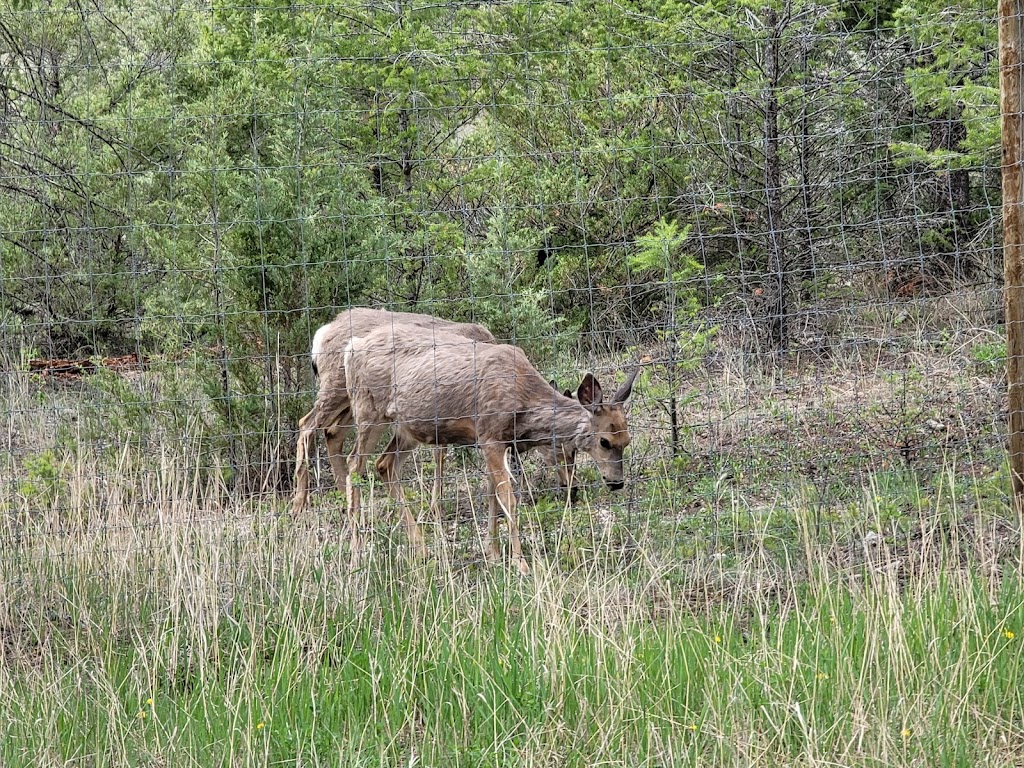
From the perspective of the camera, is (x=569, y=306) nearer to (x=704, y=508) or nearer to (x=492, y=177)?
(x=492, y=177)

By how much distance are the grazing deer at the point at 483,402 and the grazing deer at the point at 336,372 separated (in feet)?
0.69

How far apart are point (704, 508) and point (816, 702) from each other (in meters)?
3.54

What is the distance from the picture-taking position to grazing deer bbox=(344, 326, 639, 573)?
348 inches

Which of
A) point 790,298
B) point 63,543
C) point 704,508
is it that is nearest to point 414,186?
point 790,298

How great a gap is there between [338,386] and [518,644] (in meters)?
4.76

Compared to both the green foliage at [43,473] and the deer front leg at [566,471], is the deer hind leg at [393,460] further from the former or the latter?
the green foliage at [43,473]

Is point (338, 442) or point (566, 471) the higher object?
point (338, 442)

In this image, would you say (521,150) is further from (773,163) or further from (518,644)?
(518,644)

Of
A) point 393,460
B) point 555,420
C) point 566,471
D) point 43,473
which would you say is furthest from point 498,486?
point 43,473

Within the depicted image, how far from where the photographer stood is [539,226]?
13.5m

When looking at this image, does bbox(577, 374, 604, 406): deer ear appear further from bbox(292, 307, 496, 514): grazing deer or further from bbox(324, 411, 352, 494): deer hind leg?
bbox(324, 411, 352, 494): deer hind leg

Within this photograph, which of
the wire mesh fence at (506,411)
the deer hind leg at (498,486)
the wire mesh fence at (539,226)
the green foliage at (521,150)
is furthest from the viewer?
the green foliage at (521,150)

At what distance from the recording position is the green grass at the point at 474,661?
4574mm

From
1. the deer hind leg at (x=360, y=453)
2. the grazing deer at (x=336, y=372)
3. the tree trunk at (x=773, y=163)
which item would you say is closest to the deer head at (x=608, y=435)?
the grazing deer at (x=336, y=372)
